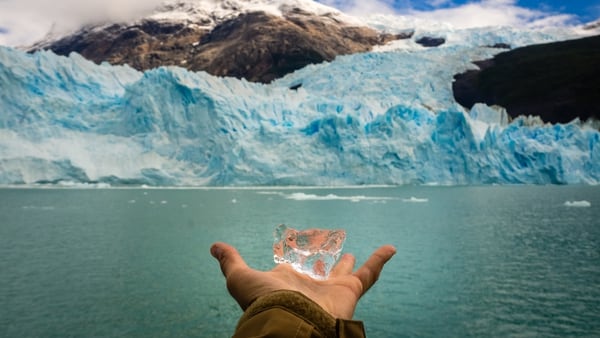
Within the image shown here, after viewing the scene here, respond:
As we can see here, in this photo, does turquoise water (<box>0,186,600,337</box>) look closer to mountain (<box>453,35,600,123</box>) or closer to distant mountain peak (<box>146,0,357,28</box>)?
mountain (<box>453,35,600,123</box>)

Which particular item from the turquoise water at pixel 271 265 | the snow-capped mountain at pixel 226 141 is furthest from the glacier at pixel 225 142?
the turquoise water at pixel 271 265

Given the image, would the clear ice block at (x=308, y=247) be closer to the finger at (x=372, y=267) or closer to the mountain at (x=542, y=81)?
the finger at (x=372, y=267)

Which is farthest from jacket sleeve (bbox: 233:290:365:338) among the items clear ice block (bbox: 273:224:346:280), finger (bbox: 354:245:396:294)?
clear ice block (bbox: 273:224:346:280)

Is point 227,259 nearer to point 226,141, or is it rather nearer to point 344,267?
point 344,267

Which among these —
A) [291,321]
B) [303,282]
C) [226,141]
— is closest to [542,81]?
[226,141]

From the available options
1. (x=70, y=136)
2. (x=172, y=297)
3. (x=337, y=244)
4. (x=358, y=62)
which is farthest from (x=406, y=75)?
(x=337, y=244)
